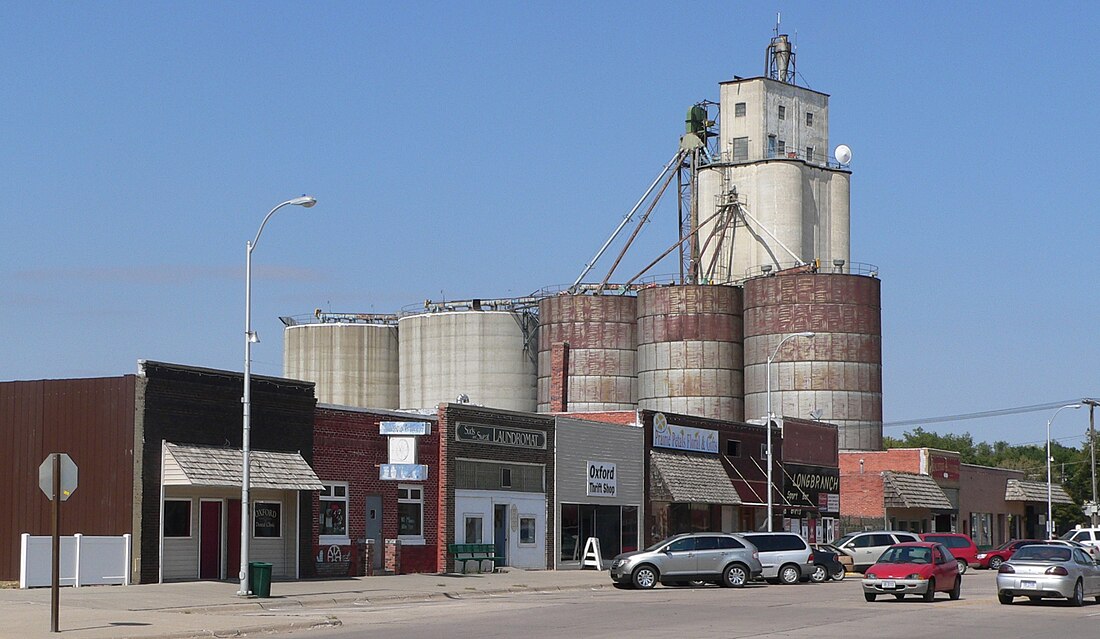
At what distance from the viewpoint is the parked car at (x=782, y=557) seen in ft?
153

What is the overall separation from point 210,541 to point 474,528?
40.0ft

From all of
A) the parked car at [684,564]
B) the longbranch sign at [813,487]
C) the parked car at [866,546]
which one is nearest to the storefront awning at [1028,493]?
the longbranch sign at [813,487]

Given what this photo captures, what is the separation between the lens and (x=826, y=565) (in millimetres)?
49688

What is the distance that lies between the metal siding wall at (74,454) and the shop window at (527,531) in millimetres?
18128

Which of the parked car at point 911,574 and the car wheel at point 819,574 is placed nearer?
the parked car at point 911,574

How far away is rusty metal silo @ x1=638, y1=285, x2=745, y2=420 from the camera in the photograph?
9306 centimetres

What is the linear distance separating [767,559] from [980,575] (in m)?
14.3

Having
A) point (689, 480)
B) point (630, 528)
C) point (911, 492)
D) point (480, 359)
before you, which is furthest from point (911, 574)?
point (480, 359)

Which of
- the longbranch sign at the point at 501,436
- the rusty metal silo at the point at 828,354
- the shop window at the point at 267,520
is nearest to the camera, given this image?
the shop window at the point at 267,520

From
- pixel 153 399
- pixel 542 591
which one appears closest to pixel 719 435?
pixel 542 591

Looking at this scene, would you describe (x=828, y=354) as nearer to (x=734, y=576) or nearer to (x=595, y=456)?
(x=595, y=456)

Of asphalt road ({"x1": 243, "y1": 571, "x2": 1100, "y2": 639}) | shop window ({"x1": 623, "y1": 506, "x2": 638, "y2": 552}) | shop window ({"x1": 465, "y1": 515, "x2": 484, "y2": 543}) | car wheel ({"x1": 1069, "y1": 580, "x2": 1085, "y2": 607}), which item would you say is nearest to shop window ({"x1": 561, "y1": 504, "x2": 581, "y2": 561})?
shop window ({"x1": 623, "y1": 506, "x2": 638, "y2": 552})

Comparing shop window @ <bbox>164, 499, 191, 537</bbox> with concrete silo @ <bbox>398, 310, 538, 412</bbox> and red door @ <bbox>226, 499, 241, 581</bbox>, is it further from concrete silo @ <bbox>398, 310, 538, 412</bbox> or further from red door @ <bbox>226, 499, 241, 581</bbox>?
concrete silo @ <bbox>398, 310, 538, 412</bbox>

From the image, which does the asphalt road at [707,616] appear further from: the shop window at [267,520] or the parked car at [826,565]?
the parked car at [826,565]
